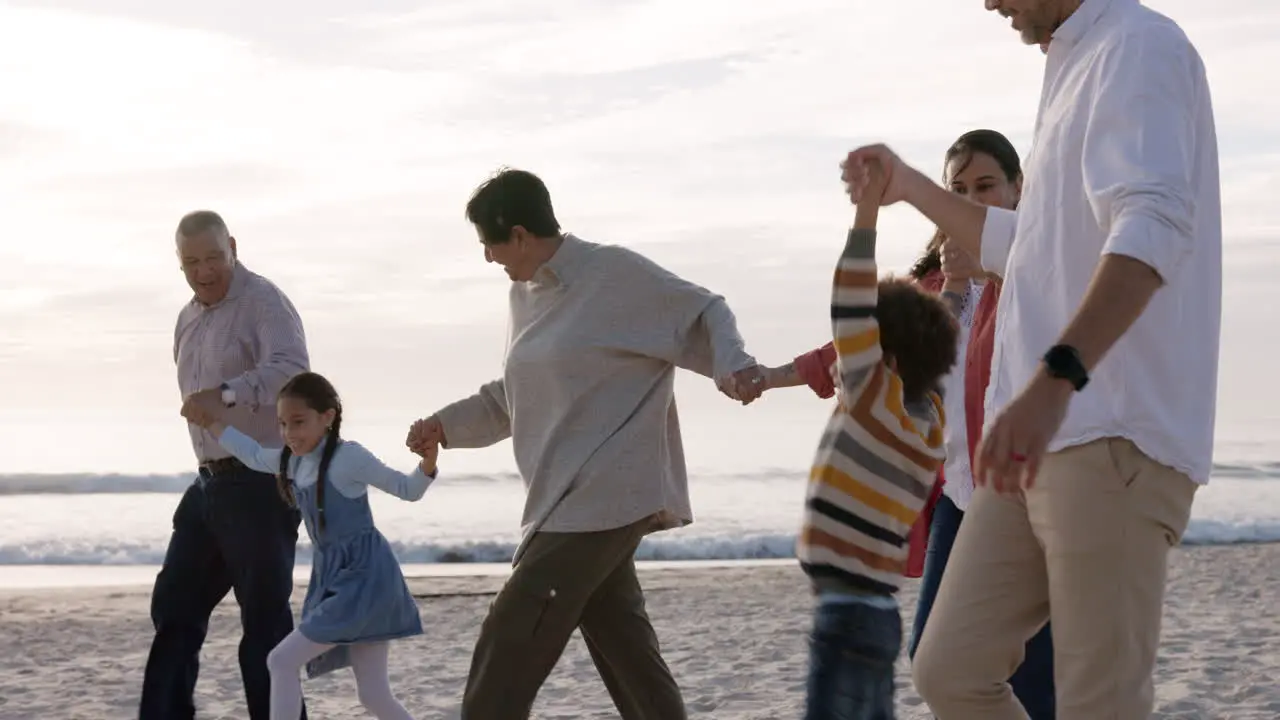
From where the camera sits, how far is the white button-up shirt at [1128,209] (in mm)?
2494

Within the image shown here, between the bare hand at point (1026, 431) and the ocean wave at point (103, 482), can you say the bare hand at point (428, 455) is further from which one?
the ocean wave at point (103, 482)

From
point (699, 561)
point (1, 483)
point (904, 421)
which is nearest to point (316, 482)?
point (904, 421)

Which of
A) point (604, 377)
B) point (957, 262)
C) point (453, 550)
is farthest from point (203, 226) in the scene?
point (453, 550)

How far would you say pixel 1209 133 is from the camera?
2629 mm

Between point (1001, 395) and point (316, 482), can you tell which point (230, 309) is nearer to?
point (316, 482)

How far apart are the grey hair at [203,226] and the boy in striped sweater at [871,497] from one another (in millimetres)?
2827

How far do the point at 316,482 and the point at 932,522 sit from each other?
1.99 m

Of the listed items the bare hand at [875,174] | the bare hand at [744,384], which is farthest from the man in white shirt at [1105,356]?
the bare hand at [744,384]

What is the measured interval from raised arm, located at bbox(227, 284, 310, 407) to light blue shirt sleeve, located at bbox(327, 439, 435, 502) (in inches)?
15.2

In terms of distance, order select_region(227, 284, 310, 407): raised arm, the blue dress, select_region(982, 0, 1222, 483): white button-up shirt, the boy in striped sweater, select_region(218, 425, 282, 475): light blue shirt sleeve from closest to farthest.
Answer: select_region(982, 0, 1222, 483): white button-up shirt → the boy in striped sweater → the blue dress → select_region(218, 425, 282, 475): light blue shirt sleeve → select_region(227, 284, 310, 407): raised arm

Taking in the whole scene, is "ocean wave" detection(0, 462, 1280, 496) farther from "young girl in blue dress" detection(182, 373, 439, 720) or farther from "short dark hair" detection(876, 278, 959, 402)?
"short dark hair" detection(876, 278, 959, 402)

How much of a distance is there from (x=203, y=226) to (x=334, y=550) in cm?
123

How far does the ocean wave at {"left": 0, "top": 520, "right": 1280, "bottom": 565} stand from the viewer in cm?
1945

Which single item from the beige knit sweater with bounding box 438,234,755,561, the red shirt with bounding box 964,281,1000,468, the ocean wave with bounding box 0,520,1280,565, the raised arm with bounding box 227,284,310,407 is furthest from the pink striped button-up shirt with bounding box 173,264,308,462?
the ocean wave with bounding box 0,520,1280,565
